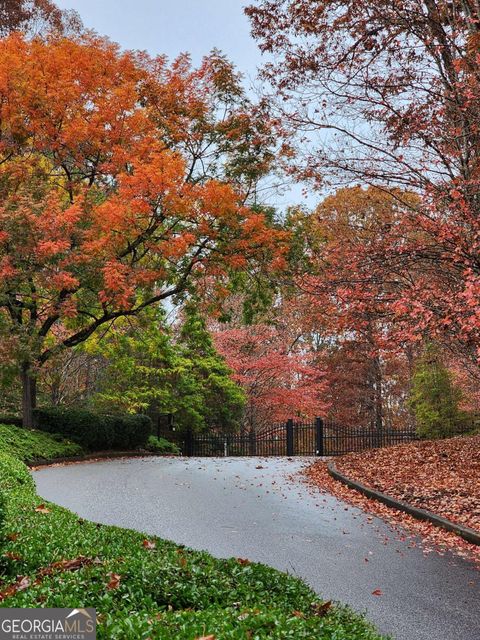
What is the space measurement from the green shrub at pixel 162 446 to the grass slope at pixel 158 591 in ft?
55.5

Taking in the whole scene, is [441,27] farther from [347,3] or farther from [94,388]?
[94,388]

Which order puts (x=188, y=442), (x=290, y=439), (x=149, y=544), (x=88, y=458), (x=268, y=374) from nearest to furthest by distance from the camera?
1. (x=149, y=544)
2. (x=88, y=458)
3. (x=290, y=439)
4. (x=188, y=442)
5. (x=268, y=374)

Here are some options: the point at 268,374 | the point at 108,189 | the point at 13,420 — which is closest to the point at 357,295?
the point at 108,189

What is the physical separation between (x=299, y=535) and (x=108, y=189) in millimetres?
12046

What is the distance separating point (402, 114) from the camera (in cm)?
839

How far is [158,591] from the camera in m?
3.17

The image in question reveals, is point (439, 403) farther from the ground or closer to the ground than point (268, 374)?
closer to the ground

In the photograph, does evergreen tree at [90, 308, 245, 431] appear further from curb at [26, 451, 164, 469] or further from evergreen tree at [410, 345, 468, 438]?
evergreen tree at [410, 345, 468, 438]

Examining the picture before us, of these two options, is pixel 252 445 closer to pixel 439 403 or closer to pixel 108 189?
pixel 439 403

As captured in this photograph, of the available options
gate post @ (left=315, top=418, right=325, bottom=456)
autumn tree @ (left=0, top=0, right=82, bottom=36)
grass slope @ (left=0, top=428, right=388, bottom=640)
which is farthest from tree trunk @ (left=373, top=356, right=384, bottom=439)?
grass slope @ (left=0, top=428, right=388, bottom=640)

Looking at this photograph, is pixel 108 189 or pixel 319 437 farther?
pixel 319 437

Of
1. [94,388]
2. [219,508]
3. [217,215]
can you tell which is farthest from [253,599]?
[94,388]

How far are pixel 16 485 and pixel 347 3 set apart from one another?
8.28m

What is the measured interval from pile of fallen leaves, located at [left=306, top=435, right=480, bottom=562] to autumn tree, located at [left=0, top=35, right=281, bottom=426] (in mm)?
5497
